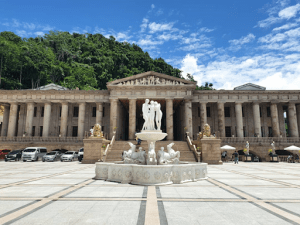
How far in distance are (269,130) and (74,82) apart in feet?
165

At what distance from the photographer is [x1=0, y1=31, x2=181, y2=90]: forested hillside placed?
183 feet

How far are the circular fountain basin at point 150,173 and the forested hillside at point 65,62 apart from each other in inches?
1953

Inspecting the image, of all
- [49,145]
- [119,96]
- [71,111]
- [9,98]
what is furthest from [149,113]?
[9,98]

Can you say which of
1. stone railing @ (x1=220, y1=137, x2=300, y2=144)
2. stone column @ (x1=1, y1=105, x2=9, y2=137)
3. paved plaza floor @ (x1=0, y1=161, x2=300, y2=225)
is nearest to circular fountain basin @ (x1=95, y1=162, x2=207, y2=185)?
paved plaza floor @ (x1=0, y1=161, x2=300, y2=225)

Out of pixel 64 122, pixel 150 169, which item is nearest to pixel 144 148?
pixel 150 169

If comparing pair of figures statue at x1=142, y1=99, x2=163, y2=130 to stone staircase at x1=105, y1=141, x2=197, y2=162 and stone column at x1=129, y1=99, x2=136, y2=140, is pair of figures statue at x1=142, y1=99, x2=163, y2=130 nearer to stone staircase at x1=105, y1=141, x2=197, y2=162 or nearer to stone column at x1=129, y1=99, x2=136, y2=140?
stone staircase at x1=105, y1=141, x2=197, y2=162

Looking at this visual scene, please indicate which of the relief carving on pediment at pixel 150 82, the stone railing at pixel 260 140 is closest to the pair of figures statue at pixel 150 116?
the relief carving on pediment at pixel 150 82

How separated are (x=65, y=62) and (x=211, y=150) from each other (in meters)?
61.8

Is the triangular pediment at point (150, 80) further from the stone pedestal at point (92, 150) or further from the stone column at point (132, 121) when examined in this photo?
the stone pedestal at point (92, 150)

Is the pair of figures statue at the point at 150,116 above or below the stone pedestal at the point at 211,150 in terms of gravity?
above

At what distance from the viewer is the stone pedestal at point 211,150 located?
963 inches

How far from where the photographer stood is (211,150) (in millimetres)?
24578

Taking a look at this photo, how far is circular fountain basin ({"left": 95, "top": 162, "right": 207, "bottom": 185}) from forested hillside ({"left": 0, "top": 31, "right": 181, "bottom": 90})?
49.6 meters

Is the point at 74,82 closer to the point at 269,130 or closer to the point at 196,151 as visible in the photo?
the point at 196,151
